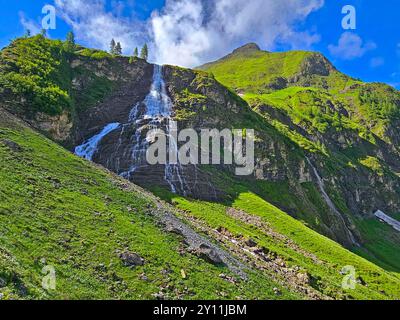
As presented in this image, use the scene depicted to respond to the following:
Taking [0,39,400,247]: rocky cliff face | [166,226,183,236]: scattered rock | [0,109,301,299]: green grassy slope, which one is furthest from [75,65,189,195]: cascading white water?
[166,226,183,236]: scattered rock

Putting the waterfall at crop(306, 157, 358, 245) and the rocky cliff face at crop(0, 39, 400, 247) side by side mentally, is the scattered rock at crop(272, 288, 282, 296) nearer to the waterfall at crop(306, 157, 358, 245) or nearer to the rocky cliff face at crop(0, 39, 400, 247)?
the rocky cliff face at crop(0, 39, 400, 247)

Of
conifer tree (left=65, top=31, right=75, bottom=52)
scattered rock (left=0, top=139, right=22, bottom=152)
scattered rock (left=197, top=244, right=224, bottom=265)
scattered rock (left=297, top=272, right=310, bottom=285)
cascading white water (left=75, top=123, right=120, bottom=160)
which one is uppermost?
conifer tree (left=65, top=31, right=75, bottom=52)

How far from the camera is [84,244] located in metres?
31.2

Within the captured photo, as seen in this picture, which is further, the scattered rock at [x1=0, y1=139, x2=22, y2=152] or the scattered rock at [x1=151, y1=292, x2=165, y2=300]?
the scattered rock at [x1=0, y1=139, x2=22, y2=152]

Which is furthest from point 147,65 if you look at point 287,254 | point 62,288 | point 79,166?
point 62,288

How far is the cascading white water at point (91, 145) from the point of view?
78.1 meters

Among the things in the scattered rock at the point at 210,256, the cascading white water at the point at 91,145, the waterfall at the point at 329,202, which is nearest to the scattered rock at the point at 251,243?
the scattered rock at the point at 210,256

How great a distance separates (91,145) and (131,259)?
177 feet

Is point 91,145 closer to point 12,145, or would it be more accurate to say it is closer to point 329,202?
point 12,145

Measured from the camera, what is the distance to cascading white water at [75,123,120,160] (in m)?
78.1

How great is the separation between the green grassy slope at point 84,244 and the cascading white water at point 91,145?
28.0 m

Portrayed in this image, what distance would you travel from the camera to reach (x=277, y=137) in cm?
11125

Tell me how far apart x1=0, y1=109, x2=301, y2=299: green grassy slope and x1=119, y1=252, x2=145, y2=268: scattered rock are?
0.45 m
